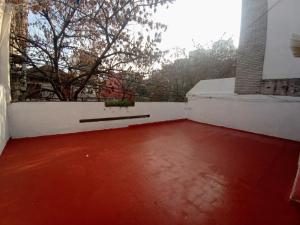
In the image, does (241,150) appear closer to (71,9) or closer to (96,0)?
(96,0)

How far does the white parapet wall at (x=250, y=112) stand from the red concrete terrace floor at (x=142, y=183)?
1.67m

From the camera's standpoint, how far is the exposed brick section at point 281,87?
5813 mm

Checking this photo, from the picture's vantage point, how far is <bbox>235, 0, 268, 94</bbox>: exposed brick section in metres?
6.49

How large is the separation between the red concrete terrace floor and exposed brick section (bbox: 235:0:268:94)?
9.15 ft

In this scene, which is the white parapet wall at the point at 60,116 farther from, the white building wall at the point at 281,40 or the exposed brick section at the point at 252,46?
the white building wall at the point at 281,40

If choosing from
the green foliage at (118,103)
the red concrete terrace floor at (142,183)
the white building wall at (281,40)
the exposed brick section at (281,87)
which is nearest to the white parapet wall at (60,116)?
the green foliage at (118,103)

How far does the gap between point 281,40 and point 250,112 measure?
2.52 metres

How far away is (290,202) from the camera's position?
8.46ft

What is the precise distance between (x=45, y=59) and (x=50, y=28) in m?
1.14

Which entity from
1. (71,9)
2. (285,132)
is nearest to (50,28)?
(71,9)

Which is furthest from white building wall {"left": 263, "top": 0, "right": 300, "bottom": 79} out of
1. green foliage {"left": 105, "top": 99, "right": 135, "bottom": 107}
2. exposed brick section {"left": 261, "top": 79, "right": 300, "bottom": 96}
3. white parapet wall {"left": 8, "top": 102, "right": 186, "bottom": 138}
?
green foliage {"left": 105, "top": 99, "right": 135, "bottom": 107}

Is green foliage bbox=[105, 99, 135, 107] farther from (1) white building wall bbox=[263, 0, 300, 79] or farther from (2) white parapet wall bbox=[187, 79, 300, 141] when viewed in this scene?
(1) white building wall bbox=[263, 0, 300, 79]

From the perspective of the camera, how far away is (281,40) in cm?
598

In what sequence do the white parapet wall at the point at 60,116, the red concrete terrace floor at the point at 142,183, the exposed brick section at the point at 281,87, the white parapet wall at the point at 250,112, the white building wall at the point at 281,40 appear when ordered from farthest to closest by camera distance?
the white parapet wall at the point at 250,112 → the exposed brick section at the point at 281,87 → the white building wall at the point at 281,40 → the white parapet wall at the point at 60,116 → the red concrete terrace floor at the point at 142,183
